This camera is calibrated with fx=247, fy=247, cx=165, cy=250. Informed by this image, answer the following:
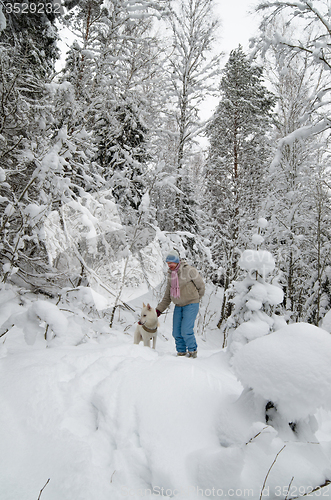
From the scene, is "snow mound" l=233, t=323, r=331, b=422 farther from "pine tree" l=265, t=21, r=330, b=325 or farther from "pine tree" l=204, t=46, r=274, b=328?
"pine tree" l=204, t=46, r=274, b=328

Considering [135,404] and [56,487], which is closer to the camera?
[56,487]

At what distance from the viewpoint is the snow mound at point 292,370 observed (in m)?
1.27

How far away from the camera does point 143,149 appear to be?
26.2 feet

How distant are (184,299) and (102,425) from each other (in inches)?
104

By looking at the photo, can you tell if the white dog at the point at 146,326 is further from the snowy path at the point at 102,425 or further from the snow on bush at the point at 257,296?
the snowy path at the point at 102,425

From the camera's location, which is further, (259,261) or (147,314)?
(147,314)

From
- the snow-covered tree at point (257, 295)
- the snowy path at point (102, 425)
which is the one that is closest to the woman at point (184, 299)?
the snow-covered tree at point (257, 295)

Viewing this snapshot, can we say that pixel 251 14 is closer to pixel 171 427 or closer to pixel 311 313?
pixel 171 427

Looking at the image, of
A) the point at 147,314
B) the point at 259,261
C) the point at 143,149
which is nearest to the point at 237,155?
the point at 143,149

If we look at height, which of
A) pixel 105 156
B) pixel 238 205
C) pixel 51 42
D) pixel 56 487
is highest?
pixel 51 42

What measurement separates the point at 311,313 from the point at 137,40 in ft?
32.5

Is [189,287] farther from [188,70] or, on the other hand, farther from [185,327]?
[188,70]

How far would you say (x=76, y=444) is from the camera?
1.29 metres

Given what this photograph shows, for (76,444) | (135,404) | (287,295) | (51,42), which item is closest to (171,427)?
(135,404)
